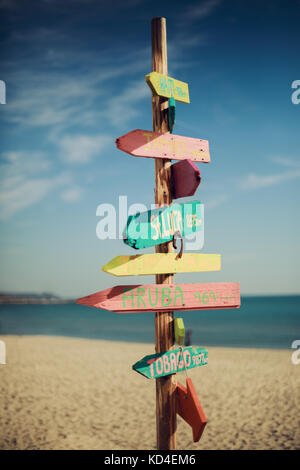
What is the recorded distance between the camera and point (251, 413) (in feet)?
26.7

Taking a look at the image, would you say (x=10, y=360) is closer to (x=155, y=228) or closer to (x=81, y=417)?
(x=81, y=417)

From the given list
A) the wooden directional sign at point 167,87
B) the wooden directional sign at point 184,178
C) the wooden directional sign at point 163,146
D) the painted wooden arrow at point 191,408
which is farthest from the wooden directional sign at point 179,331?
the wooden directional sign at point 167,87

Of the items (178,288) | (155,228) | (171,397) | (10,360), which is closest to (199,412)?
(171,397)

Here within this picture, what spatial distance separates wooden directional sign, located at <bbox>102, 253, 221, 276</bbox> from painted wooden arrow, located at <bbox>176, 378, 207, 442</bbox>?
1.05m

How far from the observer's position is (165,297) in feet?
9.87

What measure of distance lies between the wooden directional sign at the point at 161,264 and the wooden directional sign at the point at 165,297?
151 millimetres

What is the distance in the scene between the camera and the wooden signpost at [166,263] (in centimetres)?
285

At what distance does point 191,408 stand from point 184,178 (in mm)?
2188

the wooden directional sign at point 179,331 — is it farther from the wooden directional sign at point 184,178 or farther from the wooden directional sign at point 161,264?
the wooden directional sign at point 184,178

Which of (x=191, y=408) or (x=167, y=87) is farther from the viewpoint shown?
(x=167, y=87)

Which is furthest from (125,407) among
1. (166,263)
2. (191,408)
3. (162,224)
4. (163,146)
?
(163,146)

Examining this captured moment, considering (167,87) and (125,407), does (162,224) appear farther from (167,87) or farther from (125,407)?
(125,407)
